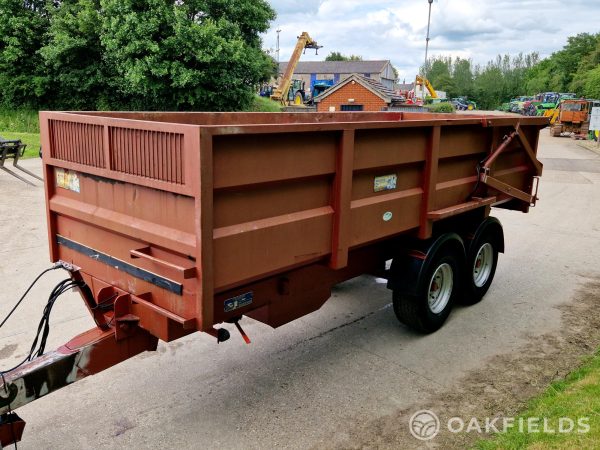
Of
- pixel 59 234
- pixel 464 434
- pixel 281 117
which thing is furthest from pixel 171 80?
pixel 464 434

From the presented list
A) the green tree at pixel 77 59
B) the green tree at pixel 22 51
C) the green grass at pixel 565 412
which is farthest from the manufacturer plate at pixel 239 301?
the green tree at pixel 22 51

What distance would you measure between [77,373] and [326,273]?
194cm

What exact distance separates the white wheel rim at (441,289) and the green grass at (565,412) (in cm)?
136

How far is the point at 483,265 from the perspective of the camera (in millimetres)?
6453

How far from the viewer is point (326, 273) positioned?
429 centimetres

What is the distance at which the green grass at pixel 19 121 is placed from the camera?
2436cm

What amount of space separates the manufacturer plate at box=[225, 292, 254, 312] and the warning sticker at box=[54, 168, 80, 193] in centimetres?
140

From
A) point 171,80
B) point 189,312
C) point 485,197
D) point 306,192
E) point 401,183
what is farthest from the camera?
point 171,80

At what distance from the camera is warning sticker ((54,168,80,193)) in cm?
386

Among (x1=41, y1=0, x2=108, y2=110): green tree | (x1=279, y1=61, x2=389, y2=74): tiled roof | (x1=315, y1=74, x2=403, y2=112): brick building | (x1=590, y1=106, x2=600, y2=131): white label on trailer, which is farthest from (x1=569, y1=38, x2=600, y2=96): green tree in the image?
(x1=41, y1=0, x2=108, y2=110): green tree

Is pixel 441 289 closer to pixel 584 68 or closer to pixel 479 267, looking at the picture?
pixel 479 267

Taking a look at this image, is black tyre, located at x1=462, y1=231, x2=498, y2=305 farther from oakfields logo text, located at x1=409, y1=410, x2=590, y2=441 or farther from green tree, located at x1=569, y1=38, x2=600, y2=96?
green tree, located at x1=569, y1=38, x2=600, y2=96

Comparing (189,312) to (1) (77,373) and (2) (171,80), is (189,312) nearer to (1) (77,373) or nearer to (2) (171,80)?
(1) (77,373)

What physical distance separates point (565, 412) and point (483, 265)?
279cm
